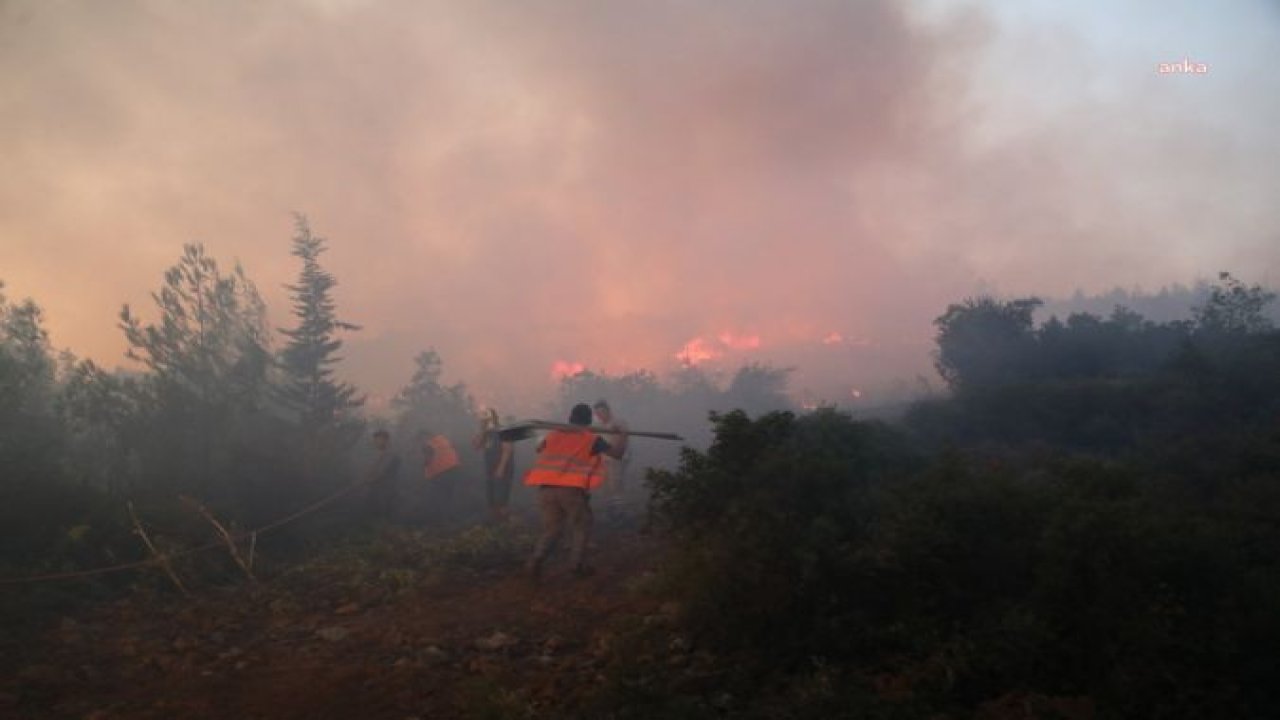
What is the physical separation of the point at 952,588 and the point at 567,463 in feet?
15.9

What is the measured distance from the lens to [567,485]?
8.77 metres

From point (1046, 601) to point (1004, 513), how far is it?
35.8 inches

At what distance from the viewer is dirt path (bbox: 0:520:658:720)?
5691 millimetres

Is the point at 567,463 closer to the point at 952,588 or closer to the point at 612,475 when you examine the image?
the point at 952,588

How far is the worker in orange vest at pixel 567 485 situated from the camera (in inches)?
345

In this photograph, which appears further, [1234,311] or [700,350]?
[700,350]

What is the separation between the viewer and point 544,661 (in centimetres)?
614

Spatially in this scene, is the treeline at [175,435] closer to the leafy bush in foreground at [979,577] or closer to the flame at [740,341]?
the leafy bush in foreground at [979,577]

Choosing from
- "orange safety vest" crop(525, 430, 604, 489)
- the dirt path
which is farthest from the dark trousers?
the dirt path

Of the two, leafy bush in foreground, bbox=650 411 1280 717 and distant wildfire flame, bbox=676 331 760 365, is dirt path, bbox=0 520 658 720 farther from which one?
distant wildfire flame, bbox=676 331 760 365

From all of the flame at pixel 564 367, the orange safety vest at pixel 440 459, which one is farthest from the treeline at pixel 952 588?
the flame at pixel 564 367

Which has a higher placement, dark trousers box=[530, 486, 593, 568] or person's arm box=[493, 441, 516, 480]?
person's arm box=[493, 441, 516, 480]

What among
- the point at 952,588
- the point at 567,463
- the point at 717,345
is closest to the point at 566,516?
the point at 567,463

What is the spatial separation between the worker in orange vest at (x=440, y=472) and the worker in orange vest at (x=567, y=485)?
7.29 meters
